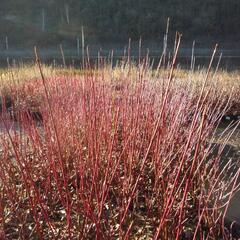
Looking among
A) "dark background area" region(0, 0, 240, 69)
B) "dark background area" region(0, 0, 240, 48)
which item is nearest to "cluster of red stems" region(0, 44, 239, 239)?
"dark background area" region(0, 0, 240, 69)

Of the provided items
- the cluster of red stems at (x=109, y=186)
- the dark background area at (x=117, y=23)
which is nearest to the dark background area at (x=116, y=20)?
the dark background area at (x=117, y=23)

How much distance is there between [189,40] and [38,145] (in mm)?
20309

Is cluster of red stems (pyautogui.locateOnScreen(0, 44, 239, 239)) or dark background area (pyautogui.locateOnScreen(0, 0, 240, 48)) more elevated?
cluster of red stems (pyautogui.locateOnScreen(0, 44, 239, 239))

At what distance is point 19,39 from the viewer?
71.1ft

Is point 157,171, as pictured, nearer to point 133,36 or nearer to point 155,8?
point 133,36

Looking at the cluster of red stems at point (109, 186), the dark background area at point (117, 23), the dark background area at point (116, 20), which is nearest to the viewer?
the cluster of red stems at point (109, 186)

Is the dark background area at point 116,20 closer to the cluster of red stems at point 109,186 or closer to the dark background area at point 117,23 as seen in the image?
the dark background area at point 117,23

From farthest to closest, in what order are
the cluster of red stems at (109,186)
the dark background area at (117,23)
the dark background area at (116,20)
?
the dark background area at (116,20)
the dark background area at (117,23)
the cluster of red stems at (109,186)

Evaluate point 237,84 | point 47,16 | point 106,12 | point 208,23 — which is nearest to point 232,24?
point 208,23

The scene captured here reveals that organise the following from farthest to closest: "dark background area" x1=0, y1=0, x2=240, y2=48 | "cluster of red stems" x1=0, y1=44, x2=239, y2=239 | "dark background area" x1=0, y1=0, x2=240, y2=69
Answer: "dark background area" x1=0, y1=0, x2=240, y2=48, "dark background area" x1=0, y1=0, x2=240, y2=69, "cluster of red stems" x1=0, y1=44, x2=239, y2=239

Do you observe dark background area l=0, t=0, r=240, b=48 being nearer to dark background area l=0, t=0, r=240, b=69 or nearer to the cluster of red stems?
dark background area l=0, t=0, r=240, b=69

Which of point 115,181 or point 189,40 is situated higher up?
point 115,181

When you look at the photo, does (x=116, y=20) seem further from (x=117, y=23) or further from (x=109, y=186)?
(x=109, y=186)

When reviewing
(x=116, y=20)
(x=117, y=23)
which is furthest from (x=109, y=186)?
(x=116, y=20)
